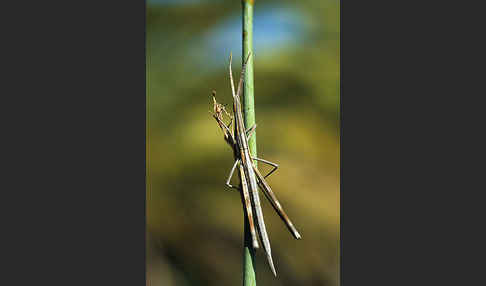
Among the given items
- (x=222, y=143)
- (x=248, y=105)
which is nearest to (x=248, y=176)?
(x=248, y=105)

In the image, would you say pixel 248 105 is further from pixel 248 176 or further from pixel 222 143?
pixel 222 143

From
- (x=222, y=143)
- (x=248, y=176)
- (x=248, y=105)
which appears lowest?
(x=248, y=176)

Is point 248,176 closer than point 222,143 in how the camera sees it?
Yes

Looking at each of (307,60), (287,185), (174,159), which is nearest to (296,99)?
(307,60)

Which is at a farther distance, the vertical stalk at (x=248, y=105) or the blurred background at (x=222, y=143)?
the blurred background at (x=222, y=143)

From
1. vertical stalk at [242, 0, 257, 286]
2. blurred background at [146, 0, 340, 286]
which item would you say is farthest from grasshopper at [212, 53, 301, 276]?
blurred background at [146, 0, 340, 286]

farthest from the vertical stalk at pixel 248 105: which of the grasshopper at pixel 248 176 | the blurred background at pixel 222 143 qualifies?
the blurred background at pixel 222 143

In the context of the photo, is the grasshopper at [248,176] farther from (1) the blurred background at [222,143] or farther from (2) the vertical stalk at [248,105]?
(1) the blurred background at [222,143]

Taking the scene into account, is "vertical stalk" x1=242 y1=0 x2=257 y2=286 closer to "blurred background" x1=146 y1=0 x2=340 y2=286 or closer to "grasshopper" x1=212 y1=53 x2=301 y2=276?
"grasshopper" x1=212 y1=53 x2=301 y2=276

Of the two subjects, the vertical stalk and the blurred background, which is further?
the blurred background
